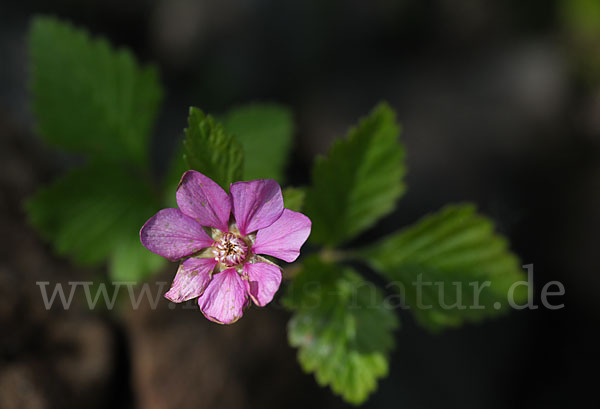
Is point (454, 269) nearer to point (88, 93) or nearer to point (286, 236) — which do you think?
point (286, 236)

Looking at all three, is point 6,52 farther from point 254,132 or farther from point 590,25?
point 590,25

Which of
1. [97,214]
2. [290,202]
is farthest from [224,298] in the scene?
[97,214]

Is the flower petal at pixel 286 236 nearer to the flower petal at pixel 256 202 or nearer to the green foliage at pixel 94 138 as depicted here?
the flower petal at pixel 256 202

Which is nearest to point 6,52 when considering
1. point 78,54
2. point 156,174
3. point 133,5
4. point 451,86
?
point 133,5

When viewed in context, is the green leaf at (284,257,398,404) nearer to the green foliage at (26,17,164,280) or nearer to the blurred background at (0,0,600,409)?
the green foliage at (26,17,164,280)

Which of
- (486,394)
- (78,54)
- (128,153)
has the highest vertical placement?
(78,54)

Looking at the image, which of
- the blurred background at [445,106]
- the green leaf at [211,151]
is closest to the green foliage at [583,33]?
the blurred background at [445,106]
